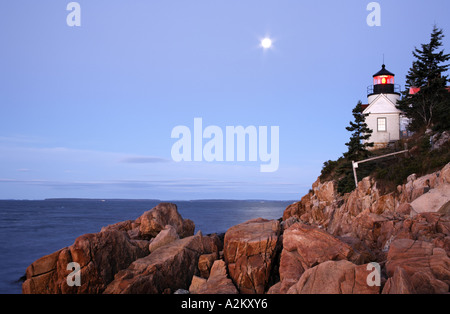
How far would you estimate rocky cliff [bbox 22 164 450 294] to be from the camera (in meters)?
10.7

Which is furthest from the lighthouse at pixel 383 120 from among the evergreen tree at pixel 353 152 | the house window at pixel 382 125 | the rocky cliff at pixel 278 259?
the rocky cliff at pixel 278 259

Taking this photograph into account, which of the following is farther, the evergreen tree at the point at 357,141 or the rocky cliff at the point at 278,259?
the evergreen tree at the point at 357,141

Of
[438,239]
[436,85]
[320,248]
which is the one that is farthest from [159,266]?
[436,85]

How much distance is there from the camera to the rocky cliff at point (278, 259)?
10719mm

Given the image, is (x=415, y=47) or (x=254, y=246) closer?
(x=254, y=246)

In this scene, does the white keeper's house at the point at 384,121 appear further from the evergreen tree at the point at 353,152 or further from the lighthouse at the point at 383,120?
the evergreen tree at the point at 353,152

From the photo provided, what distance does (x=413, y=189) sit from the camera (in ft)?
65.1

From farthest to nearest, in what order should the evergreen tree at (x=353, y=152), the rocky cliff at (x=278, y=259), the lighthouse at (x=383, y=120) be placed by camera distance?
the lighthouse at (x=383, y=120) < the evergreen tree at (x=353, y=152) < the rocky cliff at (x=278, y=259)

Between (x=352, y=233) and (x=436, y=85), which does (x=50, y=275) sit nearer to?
(x=352, y=233)

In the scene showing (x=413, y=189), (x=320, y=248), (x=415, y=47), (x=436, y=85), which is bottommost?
(x=320, y=248)

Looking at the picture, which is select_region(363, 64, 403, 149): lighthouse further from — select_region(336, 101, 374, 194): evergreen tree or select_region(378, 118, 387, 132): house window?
select_region(336, 101, 374, 194): evergreen tree

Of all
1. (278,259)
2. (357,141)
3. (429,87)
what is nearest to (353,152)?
(357,141)

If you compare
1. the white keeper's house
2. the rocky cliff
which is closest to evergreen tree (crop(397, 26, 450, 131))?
the white keeper's house
